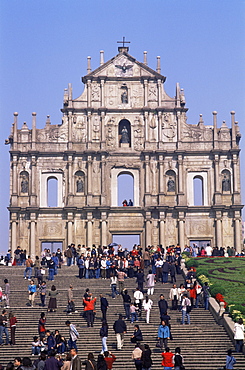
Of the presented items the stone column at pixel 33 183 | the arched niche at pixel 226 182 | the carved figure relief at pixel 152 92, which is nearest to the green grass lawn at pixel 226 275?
the arched niche at pixel 226 182

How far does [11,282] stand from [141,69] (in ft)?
79.0

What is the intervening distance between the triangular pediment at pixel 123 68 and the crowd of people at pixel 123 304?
14.8 m

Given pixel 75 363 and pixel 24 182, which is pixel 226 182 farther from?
pixel 75 363

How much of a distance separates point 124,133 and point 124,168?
2.75m

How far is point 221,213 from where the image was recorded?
2288 inches

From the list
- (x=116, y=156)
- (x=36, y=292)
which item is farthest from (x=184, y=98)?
(x=36, y=292)

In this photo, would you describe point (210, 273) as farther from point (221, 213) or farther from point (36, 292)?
point (221, 213)

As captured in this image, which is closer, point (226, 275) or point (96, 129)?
point (226, 275)

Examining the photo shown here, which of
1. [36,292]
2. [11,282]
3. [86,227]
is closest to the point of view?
[36,292]

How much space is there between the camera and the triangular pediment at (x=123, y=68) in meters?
60.0

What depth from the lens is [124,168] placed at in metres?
59.1

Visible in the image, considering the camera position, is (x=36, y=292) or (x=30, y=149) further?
(x=30, y=149)

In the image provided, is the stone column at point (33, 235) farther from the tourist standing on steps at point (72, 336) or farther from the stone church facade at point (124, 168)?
the tourist standing on steps at point (72, 336)

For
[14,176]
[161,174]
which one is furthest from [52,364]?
[14,176]
